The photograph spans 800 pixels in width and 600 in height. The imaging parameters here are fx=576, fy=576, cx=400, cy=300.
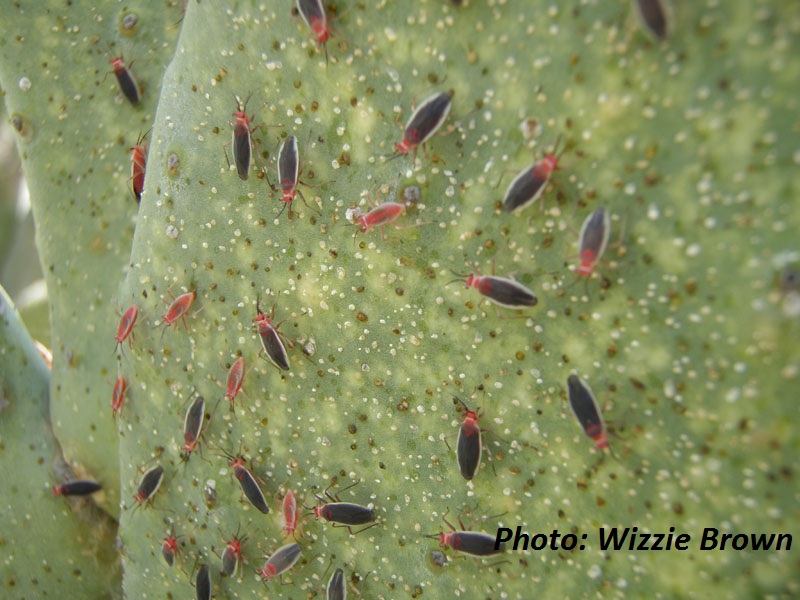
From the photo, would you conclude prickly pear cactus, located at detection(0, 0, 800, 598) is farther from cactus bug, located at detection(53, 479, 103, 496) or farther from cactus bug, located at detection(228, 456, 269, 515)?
cactus bug, located at detection(53, 479, 103, 496)

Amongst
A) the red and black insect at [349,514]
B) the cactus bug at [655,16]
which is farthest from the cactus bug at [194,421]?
the cactus bug at [655,16]

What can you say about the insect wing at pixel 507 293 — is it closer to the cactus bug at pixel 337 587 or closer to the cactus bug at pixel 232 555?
the cactus bug at pixel 337 587

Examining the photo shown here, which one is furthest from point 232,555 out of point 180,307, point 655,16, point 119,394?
point 655,16

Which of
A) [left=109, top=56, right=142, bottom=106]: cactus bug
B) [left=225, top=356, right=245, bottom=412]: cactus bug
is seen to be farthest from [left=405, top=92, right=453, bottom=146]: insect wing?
[left=109, top=56, right=142, bottom=106]: cactus bug

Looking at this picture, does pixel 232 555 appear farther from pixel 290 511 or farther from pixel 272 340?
pixel 272 340

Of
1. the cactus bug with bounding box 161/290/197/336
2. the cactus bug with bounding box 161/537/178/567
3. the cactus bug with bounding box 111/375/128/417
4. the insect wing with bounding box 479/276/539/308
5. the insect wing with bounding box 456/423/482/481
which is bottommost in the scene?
the cactus bug with bounding box 161/537/178/567
